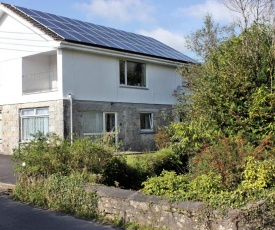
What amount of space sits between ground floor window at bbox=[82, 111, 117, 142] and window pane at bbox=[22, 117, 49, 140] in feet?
6.25

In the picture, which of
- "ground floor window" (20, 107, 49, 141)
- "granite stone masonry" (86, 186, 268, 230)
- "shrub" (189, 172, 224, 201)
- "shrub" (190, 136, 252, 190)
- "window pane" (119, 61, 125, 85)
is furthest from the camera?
"window pane" (119, 61, 125, 85)

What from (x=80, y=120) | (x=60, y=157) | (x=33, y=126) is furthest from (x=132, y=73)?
(x=60, y=157)

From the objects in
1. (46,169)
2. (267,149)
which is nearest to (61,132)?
(46,169)

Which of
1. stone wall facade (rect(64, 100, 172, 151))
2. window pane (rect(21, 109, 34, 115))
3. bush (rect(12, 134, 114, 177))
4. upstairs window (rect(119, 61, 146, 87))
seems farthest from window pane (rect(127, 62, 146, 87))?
bush (rect(12, 134, 114, 177))

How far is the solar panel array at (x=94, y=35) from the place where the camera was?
1903 cm

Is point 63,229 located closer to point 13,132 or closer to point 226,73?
point 226,73

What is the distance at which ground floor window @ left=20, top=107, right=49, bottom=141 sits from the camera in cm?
1882

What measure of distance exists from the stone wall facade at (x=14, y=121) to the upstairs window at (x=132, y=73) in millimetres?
4435

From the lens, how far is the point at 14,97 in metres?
20.5

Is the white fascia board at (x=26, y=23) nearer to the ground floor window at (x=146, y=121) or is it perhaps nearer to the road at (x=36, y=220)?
the ground floor window at (x=146, y=121)

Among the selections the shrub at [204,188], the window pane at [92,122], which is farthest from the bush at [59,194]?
the window pane at [92,122]

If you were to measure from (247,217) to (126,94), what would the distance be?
15946 mm

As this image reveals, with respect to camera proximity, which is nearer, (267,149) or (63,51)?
(267,149)

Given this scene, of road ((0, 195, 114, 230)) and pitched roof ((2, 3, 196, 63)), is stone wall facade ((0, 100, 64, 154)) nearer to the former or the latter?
pitched roof ((2, 3, 196, 63))
